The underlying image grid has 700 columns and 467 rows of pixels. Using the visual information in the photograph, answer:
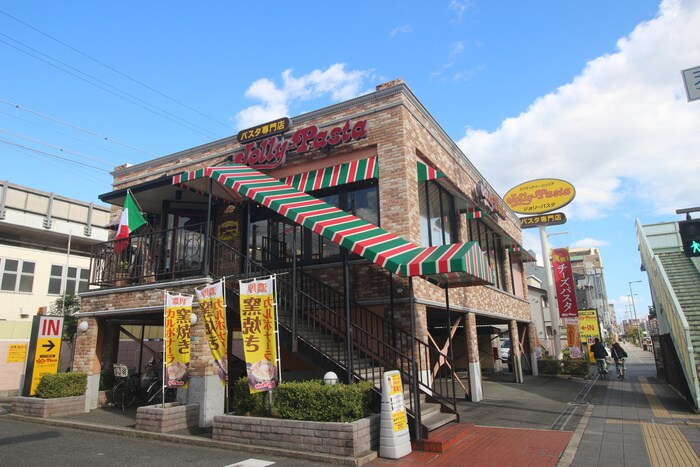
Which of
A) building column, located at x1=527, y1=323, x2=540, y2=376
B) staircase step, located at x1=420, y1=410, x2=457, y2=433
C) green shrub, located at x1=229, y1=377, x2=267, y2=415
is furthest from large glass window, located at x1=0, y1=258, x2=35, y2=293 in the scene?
building column, located at x1=527, y1=323, x2=540, y2=376

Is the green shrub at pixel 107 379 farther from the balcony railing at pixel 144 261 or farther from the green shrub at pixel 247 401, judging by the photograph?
the green shrub at pixel 247 401

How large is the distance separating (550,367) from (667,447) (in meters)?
13.7

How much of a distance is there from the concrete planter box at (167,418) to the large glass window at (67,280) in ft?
77.0

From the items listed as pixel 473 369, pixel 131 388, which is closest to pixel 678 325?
pixel 473 369

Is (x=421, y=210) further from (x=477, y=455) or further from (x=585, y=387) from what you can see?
(x=585, y=387)

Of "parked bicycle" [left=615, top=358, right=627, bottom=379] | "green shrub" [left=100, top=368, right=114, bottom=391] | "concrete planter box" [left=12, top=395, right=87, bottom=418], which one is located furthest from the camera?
"parked bicycle" [left=615, top=358, right=627, bottom=379]

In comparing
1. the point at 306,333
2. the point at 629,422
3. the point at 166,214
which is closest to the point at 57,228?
the point at 166,214

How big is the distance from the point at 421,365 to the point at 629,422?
4.33 m

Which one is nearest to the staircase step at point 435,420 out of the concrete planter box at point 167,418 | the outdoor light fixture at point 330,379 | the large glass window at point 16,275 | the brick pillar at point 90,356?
the outdoor light fixture at point 330,379

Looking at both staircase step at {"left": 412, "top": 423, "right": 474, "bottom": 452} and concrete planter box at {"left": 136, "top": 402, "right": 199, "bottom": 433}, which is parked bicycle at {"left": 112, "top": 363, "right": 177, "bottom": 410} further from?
staircase step at {"left": 412, "top": 423, "right": 474, "bottom": 452}

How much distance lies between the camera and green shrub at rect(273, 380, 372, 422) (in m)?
7.01

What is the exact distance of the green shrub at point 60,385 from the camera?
10.7 m

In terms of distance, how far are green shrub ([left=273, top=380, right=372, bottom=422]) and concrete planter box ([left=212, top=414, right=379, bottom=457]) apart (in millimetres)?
188

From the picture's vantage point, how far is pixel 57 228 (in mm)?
32844
